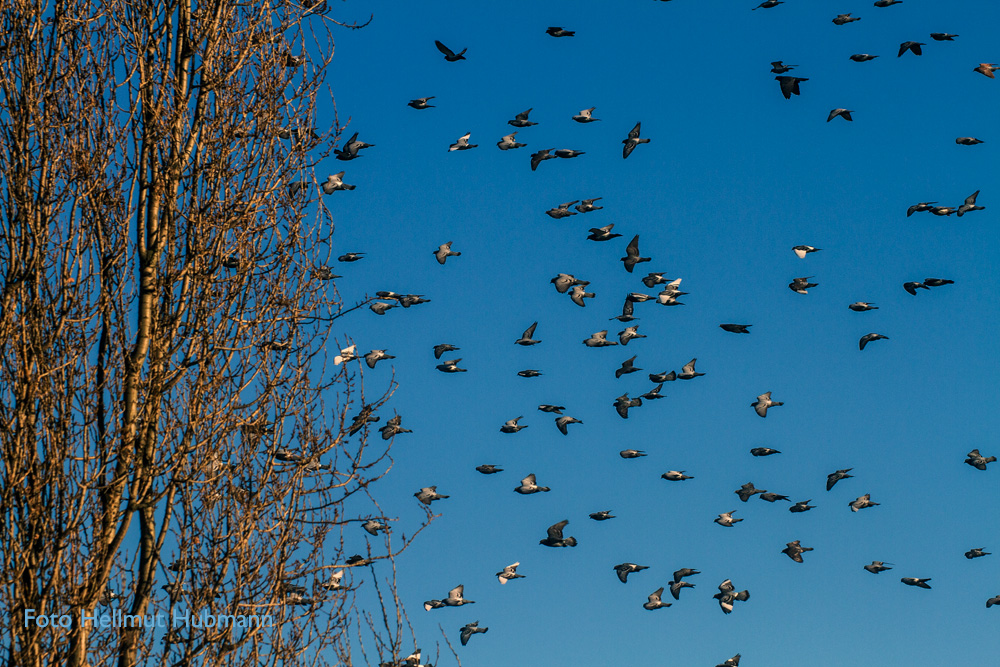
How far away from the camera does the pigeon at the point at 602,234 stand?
1827 centimetres

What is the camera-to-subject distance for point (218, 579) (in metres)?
10.4

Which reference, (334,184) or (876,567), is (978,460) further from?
(334,184)

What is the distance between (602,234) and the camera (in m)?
18.3

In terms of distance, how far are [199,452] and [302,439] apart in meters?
0.95

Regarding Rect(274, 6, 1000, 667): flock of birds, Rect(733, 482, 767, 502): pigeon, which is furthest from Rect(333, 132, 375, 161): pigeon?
Rect(733, 482, 767, 502): pigeon

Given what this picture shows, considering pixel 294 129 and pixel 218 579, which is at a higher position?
pixel 294 129

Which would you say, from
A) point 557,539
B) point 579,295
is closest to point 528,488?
point 557,539

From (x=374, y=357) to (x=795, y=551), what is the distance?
28.0ft

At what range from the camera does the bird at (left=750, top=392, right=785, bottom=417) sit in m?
20.3

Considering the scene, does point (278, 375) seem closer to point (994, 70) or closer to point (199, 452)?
point (199, 452)

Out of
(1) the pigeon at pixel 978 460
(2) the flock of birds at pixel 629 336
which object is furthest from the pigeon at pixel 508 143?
(1) the pigeon at pixel 978 460

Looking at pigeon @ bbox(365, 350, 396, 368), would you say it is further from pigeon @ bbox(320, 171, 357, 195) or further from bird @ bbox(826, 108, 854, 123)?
bird @ bbox(826, 108, 854, 123)

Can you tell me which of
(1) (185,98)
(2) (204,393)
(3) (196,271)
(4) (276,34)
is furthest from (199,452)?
(4) (276,34)

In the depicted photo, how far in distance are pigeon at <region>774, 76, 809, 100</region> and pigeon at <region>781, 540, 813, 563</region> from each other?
7.71m
